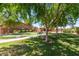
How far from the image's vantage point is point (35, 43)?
120 inches

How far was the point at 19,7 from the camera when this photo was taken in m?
3.02

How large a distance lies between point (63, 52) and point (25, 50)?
1.69 ft

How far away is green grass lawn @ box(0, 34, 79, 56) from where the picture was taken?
2982 mm

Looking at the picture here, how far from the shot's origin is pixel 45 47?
3014 millimetres

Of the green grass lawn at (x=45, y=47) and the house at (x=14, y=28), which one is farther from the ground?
the house at (x=14, y=28)

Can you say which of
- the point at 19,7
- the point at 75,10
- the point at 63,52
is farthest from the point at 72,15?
the point at 19,7

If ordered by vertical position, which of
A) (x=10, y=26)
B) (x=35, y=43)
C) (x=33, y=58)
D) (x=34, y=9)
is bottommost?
(x=33, y=58)

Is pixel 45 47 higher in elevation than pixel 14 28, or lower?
lower

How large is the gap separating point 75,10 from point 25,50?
87cm

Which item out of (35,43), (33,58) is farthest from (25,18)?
(33,58)

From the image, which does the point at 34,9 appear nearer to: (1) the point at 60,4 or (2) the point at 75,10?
(1) the point at 60,4

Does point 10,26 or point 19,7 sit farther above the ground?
point 19,7

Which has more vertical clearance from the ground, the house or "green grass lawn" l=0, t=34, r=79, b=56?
the house

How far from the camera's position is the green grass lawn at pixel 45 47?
9.78 ft
